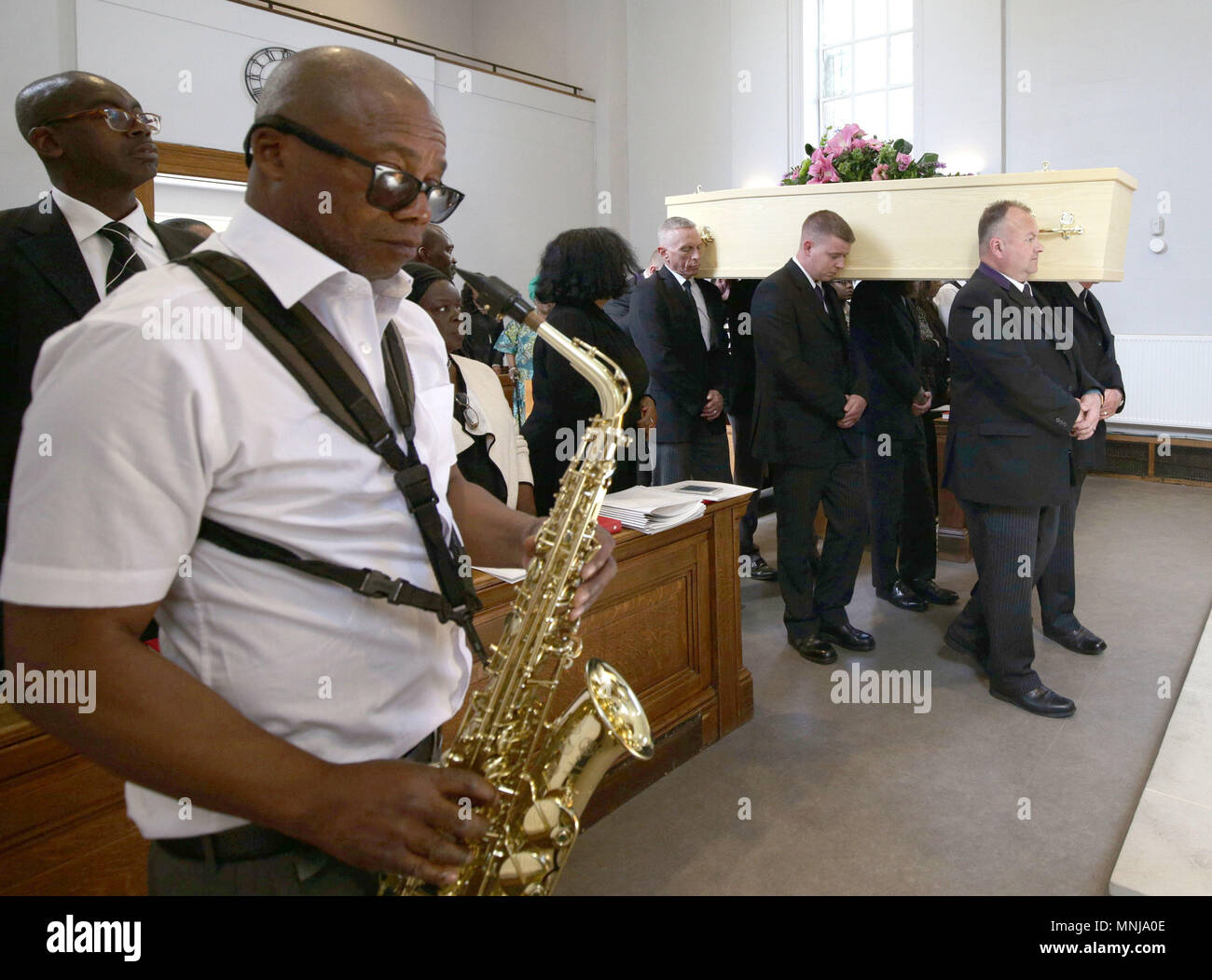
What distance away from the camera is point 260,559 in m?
0.89

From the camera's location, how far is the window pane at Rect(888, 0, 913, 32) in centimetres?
877

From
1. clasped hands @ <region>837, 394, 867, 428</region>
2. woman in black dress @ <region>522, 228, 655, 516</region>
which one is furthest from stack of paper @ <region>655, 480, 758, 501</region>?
clasped hands @ <region>837, 394, 867, 428</region>

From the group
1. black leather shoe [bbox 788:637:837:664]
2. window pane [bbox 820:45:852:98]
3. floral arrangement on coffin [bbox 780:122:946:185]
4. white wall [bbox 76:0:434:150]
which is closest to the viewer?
floral arrangement on coffin [bbox 780:122:946:185]

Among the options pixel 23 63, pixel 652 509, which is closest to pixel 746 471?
pixel 652 509

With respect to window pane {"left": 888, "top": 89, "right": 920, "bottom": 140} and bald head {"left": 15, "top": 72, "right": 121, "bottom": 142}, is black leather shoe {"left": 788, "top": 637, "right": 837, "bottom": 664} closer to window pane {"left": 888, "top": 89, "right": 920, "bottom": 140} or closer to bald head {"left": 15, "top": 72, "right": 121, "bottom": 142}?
bald head {"left": 15, "top": 72, "right": 121, "bottom": 142}

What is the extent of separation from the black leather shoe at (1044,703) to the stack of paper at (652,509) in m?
1.33

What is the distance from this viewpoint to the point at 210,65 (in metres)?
7.09

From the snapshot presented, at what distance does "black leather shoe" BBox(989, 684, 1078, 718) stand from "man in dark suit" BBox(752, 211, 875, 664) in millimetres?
692

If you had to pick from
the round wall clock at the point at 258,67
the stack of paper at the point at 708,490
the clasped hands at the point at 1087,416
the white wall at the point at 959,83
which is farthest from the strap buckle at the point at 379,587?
the white wall at the point at 959,83

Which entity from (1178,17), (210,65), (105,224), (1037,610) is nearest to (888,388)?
(1037,610)

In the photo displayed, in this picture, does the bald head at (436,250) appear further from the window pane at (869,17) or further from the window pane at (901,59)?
the window pane at (869,17)

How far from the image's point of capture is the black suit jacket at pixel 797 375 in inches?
146
